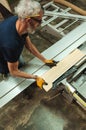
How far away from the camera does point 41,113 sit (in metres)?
3.31

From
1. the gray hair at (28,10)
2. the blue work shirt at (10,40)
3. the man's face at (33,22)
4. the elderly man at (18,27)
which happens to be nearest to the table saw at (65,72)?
the elderly man at (18,27)

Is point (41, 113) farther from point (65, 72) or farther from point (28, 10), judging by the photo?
point (28, 10)

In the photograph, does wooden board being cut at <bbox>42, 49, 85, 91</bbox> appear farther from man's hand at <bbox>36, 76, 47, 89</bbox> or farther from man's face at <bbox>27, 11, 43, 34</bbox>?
man's face at <bbox>27, 11, 43, 34</bbox>

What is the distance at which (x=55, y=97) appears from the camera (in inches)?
135

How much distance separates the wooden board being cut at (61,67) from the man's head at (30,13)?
2.38 feet

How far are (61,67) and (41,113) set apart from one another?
917 millimetres

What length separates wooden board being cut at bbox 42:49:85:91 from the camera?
8.82 feet

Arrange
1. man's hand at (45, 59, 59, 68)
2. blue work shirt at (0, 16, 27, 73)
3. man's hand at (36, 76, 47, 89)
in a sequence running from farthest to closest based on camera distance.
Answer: man's hand at (45, 59, 59, 68)
man's hand at (36, 76, 47, 89)
blue work shirt at (0, 16, 27, 73)

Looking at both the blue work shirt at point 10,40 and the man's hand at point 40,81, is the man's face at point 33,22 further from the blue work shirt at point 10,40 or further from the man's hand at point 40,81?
the man's hand at point 40,81

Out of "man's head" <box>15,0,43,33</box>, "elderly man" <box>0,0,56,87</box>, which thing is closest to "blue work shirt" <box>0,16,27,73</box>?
"elderly man" <box>0,0,56,87</box>

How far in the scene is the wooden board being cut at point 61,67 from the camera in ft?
8.82

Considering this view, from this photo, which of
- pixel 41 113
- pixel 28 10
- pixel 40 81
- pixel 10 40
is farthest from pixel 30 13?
pixel 41 113

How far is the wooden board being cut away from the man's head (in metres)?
0.73

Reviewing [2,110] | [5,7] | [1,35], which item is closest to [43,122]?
[2,110]
